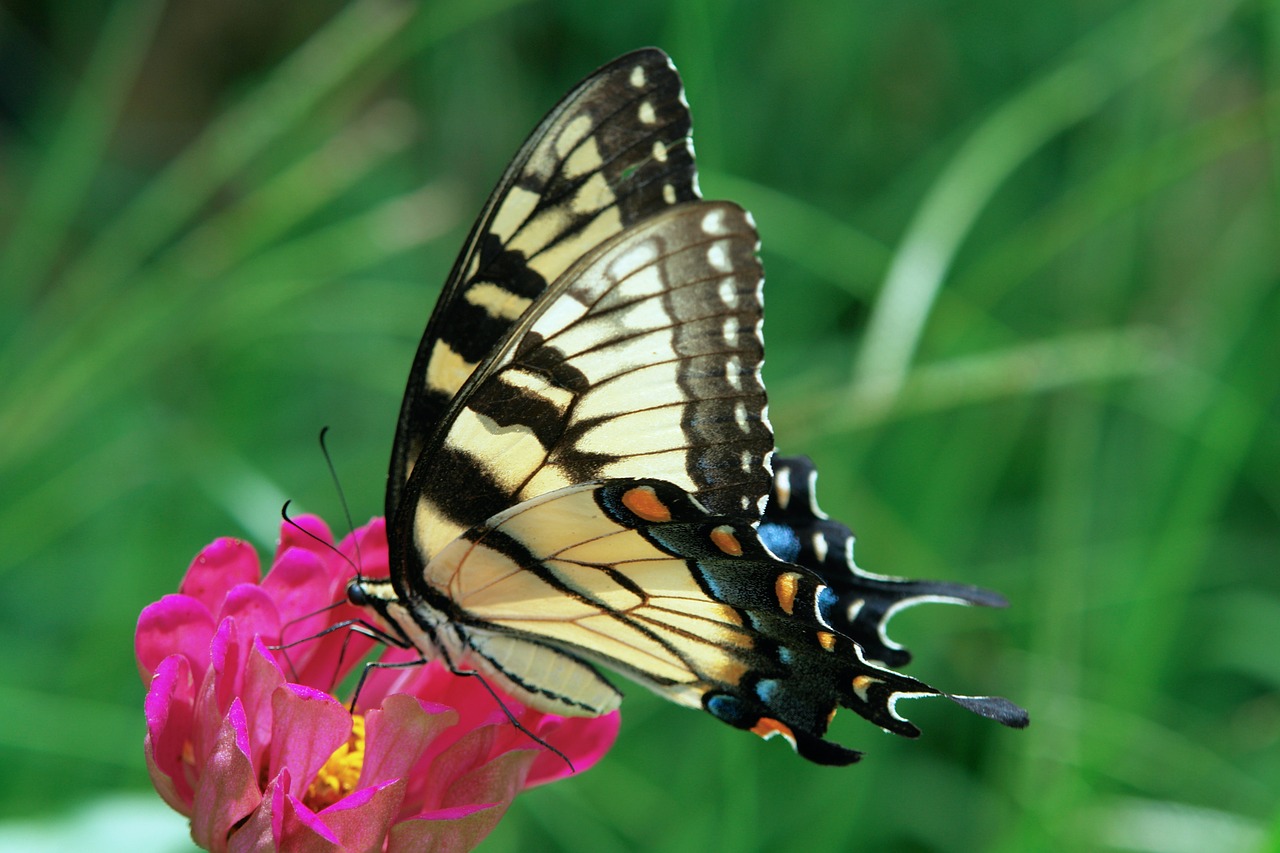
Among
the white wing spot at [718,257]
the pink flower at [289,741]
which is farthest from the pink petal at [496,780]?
the white wing spot at [718,257]

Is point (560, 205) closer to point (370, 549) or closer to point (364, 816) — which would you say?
point (370, 549)

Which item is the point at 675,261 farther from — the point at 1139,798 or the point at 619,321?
the point at 1139,798

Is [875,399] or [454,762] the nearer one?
[454,762]

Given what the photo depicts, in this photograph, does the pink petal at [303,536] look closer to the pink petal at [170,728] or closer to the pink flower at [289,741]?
the pink flower at [289,741]

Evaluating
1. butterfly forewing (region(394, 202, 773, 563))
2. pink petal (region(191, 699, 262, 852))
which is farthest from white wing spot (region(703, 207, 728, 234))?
pink petal (region(191, 699, 262, 852))

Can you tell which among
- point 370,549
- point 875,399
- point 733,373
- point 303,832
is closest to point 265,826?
point 303,832

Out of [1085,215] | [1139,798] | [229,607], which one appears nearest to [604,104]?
[229,607]

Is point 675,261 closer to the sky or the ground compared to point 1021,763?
closer to the sky
